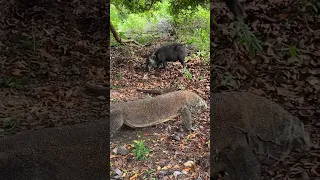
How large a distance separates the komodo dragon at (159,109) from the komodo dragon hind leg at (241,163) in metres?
1.29

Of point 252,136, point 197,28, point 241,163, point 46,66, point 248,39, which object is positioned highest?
point 197,28

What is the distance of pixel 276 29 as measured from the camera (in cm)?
203

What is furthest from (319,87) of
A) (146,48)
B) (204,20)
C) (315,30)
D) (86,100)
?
(146,48)

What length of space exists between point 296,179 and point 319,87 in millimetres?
468

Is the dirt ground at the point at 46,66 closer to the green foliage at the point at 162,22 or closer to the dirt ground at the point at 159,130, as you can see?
the dirt ground at the point at 159,130

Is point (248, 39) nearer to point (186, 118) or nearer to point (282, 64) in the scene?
point (282, 64)

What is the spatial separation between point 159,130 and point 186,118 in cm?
25

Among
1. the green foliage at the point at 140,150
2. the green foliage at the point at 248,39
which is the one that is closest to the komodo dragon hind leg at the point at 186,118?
the green foliage at the point at 140,150

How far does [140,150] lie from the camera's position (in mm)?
2777

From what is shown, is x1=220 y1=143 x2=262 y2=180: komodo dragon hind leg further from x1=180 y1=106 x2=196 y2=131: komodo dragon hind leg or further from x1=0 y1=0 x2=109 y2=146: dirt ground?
x1=180 y1=106 x2=196 y2=131: komodo dragon hind leg

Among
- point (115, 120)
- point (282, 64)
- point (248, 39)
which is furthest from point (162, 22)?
point (282, 64)

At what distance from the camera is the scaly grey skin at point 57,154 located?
5.21 feet

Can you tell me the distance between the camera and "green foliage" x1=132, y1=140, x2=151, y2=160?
9.04 feet

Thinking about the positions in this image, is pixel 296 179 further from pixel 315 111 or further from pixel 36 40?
pixel 36 40
